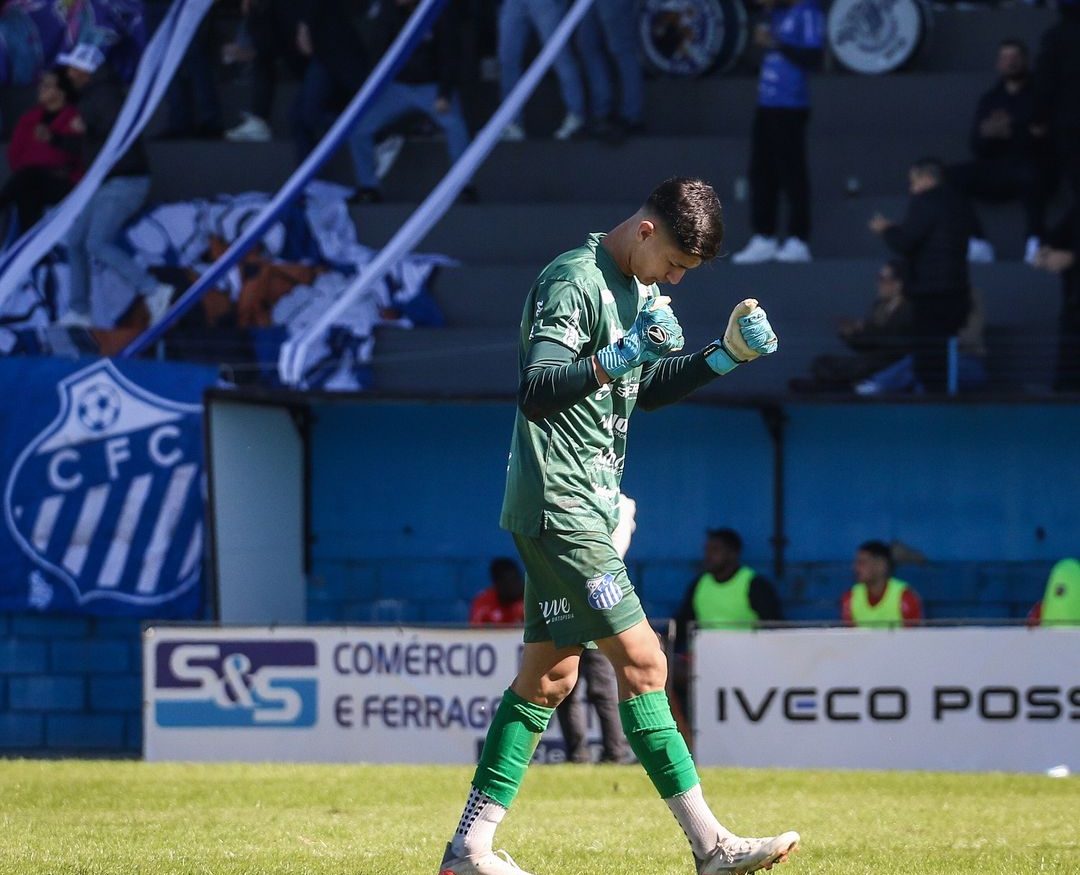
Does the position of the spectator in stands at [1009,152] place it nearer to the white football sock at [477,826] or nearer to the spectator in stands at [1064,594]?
the spectator in stands at [1064,594]

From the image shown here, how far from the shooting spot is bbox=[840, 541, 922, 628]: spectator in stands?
45.7 feet

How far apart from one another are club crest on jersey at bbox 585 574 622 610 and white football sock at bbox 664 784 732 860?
604 millimetres

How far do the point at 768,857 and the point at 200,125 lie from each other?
14041 mm

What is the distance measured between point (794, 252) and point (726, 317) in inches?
35.4

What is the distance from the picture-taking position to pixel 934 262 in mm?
14953

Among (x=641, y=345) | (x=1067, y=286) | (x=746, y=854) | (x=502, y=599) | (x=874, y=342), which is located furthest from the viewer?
(x=1067, y=286)

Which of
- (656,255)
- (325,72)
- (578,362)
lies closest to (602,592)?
(578,362)

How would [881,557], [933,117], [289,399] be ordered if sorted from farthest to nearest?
[933,117]
[289,399]
[881,557]

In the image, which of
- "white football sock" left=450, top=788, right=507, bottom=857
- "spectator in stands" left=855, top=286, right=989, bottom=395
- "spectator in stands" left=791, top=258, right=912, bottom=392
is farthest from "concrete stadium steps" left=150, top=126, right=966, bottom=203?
"white football sock" left=450, top=788, right=507, bottom=857

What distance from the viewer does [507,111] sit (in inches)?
622

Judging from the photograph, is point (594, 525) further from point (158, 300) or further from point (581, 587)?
point (158, 300)

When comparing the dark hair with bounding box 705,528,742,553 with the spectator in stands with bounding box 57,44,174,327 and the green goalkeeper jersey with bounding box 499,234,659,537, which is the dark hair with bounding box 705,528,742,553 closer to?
the spectator in stands with bounding box 57,44,174,327

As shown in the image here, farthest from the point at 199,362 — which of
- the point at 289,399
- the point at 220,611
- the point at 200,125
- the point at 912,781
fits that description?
the point at 912,781

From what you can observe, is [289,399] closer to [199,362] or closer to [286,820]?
[199,362]
